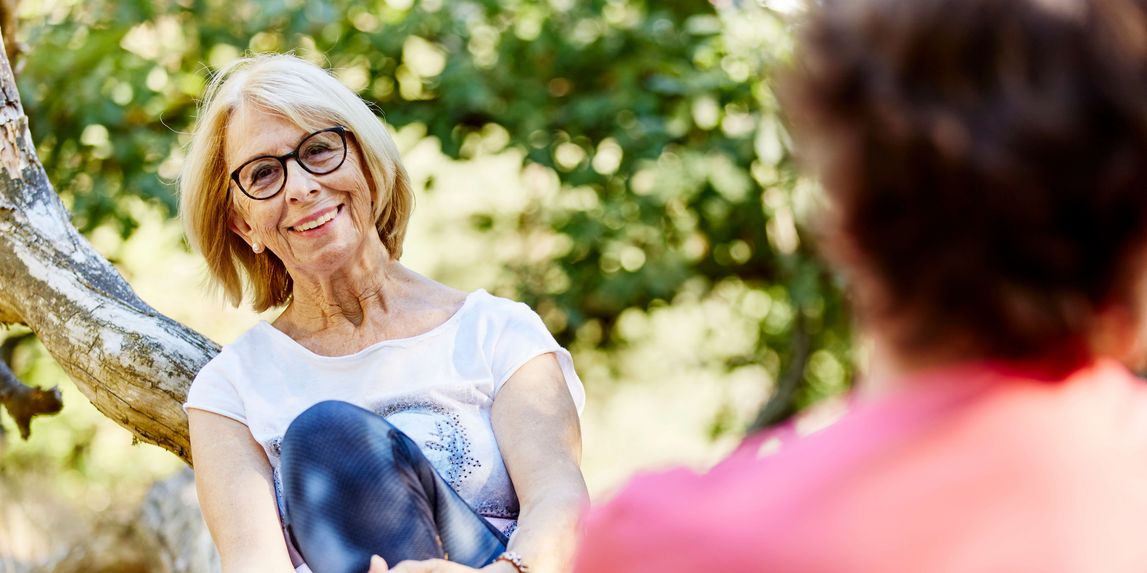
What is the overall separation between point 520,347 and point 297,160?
531mm

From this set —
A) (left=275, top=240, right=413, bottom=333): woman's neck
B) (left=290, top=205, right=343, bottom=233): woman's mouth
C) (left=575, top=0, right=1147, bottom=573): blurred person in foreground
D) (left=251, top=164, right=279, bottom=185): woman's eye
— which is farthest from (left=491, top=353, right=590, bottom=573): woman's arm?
(left=575, top=0, right=1147, bottom=573): blurred person in foreground

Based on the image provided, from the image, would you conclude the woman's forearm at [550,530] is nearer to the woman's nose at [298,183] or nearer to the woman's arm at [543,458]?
the woman's arm at [543,458]

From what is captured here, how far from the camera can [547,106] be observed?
3980 millimetres

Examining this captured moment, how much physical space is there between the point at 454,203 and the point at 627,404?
3.62 ft

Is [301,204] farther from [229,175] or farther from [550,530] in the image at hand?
[550,530]

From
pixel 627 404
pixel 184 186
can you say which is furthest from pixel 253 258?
pixel 627 404

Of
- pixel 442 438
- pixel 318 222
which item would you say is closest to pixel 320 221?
pixel 318 222

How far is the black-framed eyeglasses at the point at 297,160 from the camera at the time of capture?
2.28 meters

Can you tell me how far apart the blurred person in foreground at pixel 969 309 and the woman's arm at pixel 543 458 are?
105 cm

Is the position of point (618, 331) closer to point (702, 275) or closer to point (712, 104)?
point (702, 275)

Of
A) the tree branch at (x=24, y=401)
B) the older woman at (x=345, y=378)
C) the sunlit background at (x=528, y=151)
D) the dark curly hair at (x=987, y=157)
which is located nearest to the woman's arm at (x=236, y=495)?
the older woman at (x=345, y=378)

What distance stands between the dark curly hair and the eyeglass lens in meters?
1.49

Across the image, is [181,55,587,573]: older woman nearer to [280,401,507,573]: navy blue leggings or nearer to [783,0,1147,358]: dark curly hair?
[280,401,507,573]: navy blue leggings

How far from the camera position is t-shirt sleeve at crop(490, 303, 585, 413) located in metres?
2.21
